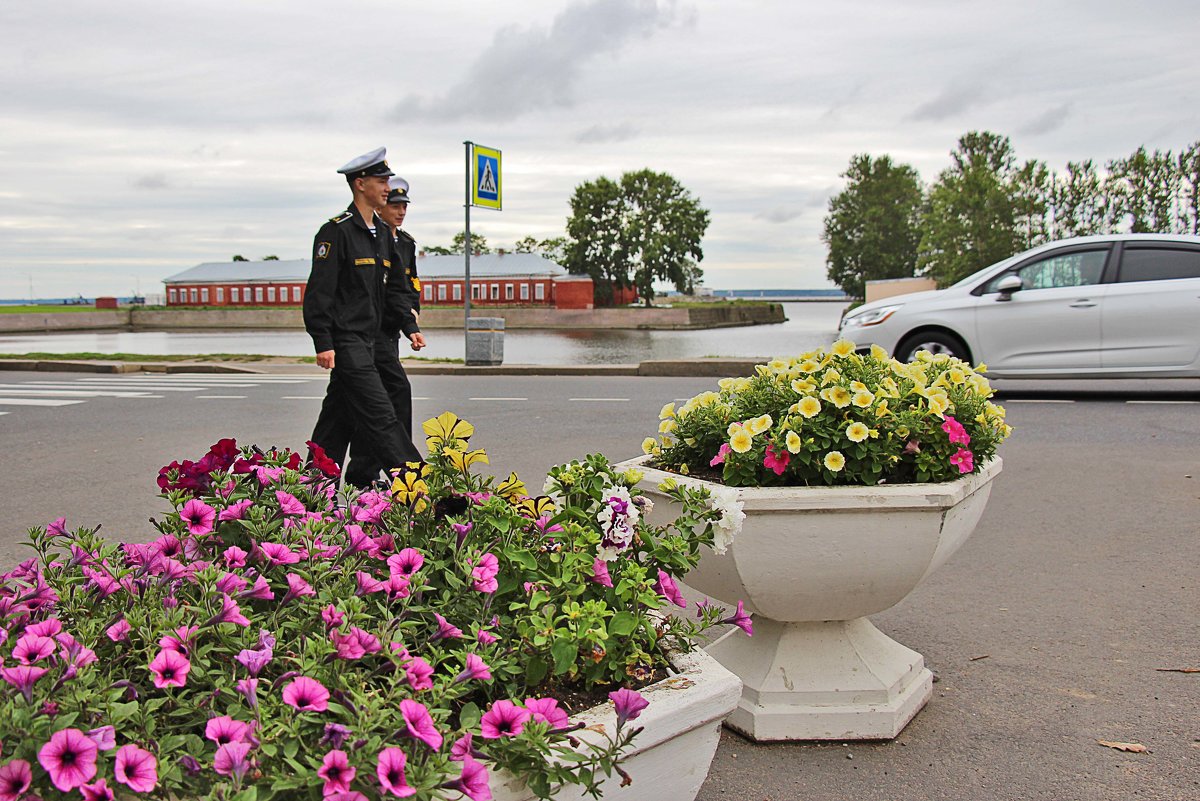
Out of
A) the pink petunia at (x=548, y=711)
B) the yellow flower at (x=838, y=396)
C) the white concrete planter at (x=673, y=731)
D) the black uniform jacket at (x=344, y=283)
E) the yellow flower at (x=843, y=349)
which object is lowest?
the white concrete planter at (x=673, y=731)

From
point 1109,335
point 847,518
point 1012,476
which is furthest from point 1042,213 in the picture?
point 847,518

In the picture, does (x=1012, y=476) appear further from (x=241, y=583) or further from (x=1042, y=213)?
(x=1042, y=213)

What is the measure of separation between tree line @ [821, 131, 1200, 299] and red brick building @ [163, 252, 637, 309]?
983 inches

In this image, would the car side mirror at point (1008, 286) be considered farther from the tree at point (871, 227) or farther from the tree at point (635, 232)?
the tree at point (871, 227)

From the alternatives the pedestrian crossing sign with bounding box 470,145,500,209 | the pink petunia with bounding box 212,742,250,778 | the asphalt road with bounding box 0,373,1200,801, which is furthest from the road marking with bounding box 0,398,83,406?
the pink petunia with bounding box 212,742,250,778

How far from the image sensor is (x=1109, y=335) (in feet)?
37.6

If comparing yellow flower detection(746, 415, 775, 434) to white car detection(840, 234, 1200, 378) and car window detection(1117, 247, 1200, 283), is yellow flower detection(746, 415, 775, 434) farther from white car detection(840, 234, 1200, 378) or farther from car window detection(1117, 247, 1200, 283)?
car window detection(1117, 247, 1200, 283)

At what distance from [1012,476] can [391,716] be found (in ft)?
21.1

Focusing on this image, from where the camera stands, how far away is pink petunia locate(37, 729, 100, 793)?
1.42 metres

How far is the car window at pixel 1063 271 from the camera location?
1156 cm

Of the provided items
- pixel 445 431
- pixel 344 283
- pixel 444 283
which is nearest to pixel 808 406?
pixel 445 431

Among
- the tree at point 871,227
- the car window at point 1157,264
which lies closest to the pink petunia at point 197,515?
the car window at point 1157,264

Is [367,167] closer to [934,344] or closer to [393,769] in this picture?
[393,769]

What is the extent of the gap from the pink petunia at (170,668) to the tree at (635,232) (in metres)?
81.8
